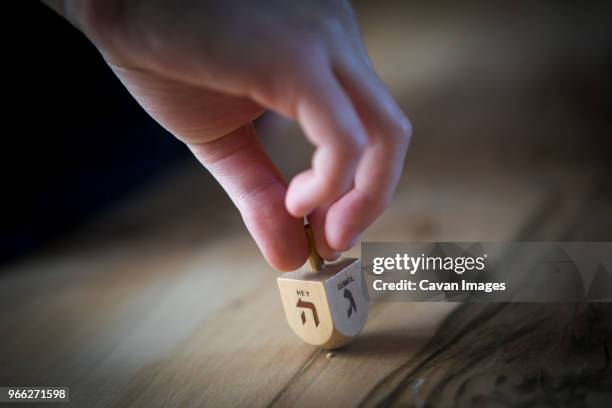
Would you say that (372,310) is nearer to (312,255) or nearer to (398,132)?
(312,255)

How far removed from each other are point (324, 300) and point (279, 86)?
0.66ft

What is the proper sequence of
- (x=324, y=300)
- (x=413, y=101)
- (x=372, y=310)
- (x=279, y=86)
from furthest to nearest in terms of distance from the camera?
(x=413, y=101), (x=372, y=310), (x=324, y=300), (x=279, y=86)

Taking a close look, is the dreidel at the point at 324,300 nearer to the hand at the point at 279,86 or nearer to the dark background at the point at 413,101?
the hand at the point at 279,86

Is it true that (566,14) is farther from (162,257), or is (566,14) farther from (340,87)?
(340,87)

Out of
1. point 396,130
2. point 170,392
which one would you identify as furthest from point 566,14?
point 170,392

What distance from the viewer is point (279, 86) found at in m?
0.44

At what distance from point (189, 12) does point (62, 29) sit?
682 mm

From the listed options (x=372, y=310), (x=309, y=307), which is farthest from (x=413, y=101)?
(x=309, y=307)

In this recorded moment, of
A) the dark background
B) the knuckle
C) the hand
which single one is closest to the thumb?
the hand

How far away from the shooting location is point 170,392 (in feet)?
1.85

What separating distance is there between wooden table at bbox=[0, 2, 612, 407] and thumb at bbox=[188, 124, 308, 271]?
0.32ft

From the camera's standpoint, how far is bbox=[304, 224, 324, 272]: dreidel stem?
22.9 inches

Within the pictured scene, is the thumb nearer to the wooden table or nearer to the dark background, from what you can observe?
the wooden table

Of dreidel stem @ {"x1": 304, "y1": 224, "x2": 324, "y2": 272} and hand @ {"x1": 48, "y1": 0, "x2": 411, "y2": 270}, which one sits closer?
hand @ {"x1": 48, "y1": 0, "x2": 411, "y2": 270}
